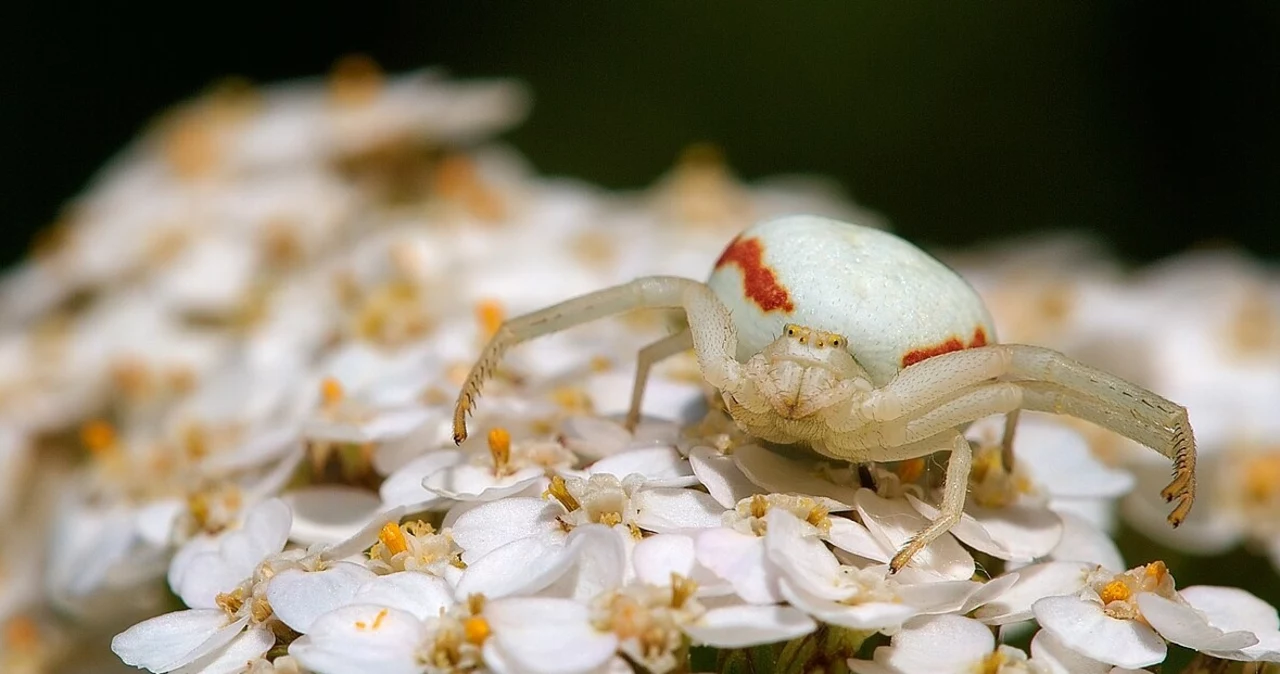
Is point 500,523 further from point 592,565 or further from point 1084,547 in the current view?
point 1084,547

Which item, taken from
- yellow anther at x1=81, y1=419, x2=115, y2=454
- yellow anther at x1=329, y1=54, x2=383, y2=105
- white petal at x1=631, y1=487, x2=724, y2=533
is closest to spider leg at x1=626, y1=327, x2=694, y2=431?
white petal at x1=631, y1=487, x2=724, y2=533

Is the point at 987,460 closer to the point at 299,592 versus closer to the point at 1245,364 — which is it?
the point at 299,592

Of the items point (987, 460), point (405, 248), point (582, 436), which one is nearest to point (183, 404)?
point (405, 248)

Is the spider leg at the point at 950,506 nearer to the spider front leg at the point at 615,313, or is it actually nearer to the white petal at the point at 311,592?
the spider front leg at the point at 615,313

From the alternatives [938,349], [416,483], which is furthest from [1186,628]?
[416,483]

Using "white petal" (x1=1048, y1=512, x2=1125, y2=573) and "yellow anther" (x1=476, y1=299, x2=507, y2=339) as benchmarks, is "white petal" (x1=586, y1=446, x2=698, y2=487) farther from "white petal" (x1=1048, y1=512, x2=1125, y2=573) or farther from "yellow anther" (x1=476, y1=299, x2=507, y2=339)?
"yellow anther" (x1=476, y1=299, x2=507, y2=339)
